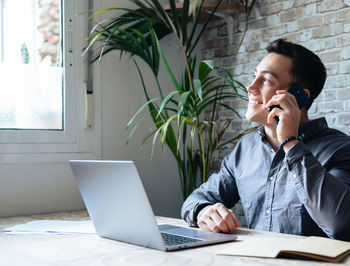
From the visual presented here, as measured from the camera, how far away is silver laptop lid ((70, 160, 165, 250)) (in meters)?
1.21

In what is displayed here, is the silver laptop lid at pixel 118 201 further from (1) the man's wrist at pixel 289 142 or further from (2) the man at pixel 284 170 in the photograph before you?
(1) the man's wrist at pixel 289 142

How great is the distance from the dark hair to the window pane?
1398 mm

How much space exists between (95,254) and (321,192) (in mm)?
763

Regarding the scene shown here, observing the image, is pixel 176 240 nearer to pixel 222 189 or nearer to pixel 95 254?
pixel 95 254

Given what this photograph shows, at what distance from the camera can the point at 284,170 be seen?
1838 mm

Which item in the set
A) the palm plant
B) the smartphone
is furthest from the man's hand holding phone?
the palm plant

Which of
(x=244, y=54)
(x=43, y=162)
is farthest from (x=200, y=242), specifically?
(x=244, y=54)

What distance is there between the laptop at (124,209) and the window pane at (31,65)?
1363 mm

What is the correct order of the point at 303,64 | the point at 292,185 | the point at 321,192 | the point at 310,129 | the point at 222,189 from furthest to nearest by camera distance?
the point at 222,189, the point at 303,64, the point at 310,129, the point at 292,185, the point at 321,192

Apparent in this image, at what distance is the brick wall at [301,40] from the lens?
2.65m

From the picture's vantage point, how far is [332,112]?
271 cm

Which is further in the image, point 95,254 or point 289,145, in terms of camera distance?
point 289,145

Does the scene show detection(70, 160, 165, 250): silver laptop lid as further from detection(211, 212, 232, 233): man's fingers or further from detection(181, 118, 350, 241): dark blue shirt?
detection(181, 118, 350, 241): dark blue shirt

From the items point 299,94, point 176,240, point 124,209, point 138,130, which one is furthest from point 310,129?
point 138,130
